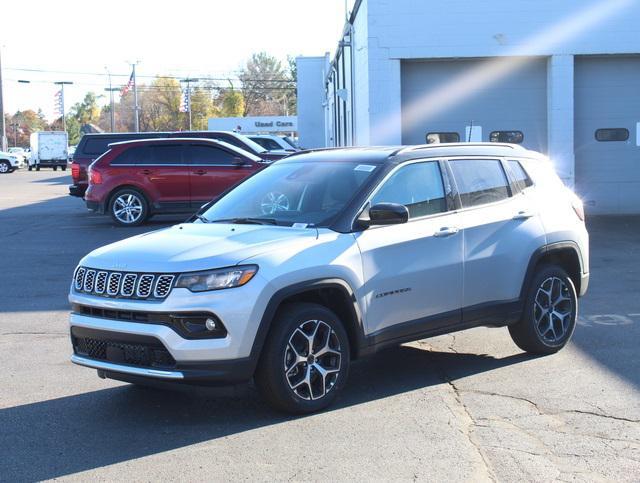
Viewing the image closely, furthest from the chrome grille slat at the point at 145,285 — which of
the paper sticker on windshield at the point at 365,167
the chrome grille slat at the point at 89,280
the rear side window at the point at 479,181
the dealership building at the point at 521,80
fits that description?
the dealership building at the point at 521,80

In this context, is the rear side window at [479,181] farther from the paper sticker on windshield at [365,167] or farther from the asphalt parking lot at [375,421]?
the asphalt parking lot at [375,421]

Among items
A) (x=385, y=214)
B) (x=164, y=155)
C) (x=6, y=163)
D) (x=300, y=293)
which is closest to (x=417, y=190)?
(x=385, y=214)

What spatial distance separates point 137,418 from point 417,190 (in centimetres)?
267

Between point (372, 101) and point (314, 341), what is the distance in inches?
523

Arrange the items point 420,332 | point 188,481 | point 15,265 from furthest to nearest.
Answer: point 15,265 < point 420,332 < point 188,481

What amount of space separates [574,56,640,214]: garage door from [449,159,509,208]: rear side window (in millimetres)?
12336

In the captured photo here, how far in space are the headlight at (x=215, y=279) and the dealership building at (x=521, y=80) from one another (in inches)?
525

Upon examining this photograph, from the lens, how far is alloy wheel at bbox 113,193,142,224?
58.2 ft

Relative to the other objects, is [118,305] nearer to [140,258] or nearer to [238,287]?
[140,258]

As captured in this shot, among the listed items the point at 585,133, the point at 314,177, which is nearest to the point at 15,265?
the point at 314,177

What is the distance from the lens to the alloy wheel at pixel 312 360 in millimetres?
5535

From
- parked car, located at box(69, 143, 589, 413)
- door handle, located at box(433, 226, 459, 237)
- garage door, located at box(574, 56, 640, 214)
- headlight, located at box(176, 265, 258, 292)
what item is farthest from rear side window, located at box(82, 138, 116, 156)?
headlight, located at box(176, 265, 258, 292)

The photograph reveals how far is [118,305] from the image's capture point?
5379 mm

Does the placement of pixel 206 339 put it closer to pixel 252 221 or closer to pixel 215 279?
pixel 215 279
